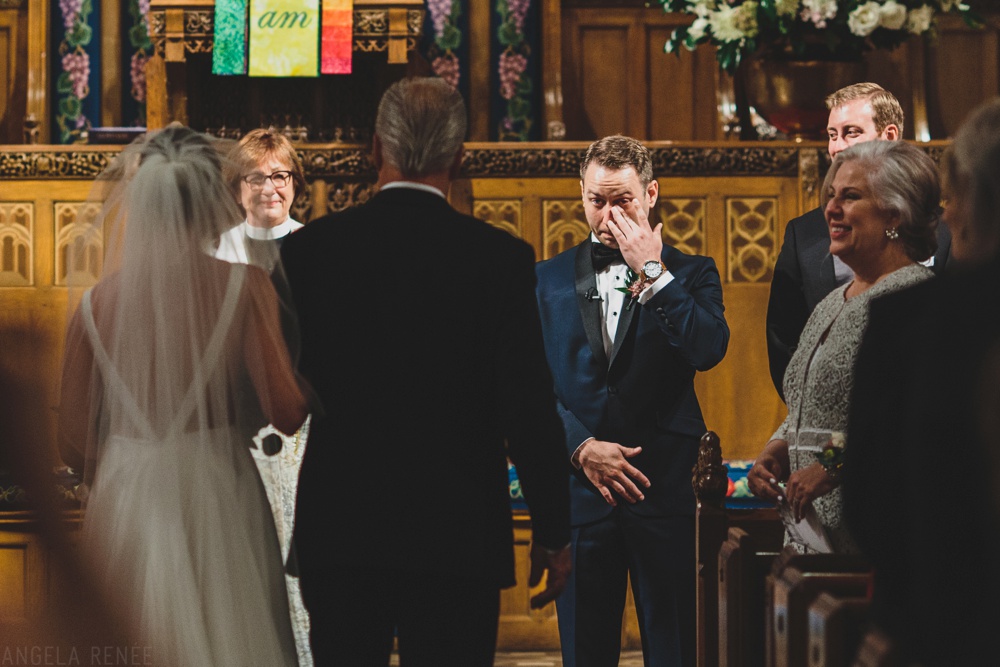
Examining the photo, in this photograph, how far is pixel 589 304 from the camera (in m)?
3.58

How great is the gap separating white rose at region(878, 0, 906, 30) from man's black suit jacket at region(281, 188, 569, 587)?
2885 millimetres

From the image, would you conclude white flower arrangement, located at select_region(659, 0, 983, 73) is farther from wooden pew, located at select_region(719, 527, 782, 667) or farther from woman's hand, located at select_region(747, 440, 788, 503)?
wooden pew, located at select_region(719, 527, 782, 667)

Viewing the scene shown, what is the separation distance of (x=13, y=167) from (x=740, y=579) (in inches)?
149

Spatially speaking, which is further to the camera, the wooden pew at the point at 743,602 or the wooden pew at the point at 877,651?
the wooden pew at the point at 743,602

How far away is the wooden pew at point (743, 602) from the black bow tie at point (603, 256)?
1016 mm

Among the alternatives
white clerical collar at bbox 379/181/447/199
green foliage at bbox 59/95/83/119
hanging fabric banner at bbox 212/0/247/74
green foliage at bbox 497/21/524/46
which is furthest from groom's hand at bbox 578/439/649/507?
green foliage at bbox 59/95/83/119

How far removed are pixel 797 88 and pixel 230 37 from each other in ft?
7.37

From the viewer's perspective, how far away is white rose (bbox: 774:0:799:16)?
4961 mm

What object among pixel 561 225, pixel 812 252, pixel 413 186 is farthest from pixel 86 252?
pixel 561 225

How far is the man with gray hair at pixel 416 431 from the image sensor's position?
2.46m

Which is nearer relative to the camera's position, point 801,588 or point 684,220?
point 801,588

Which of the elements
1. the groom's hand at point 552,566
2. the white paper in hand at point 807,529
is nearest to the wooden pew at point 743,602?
the white paper in hand at point 807,529

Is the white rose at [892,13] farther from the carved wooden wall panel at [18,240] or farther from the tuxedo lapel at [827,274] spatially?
the carved wooden wall panel at [18,240]

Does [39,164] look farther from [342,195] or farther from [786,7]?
[786,7]
